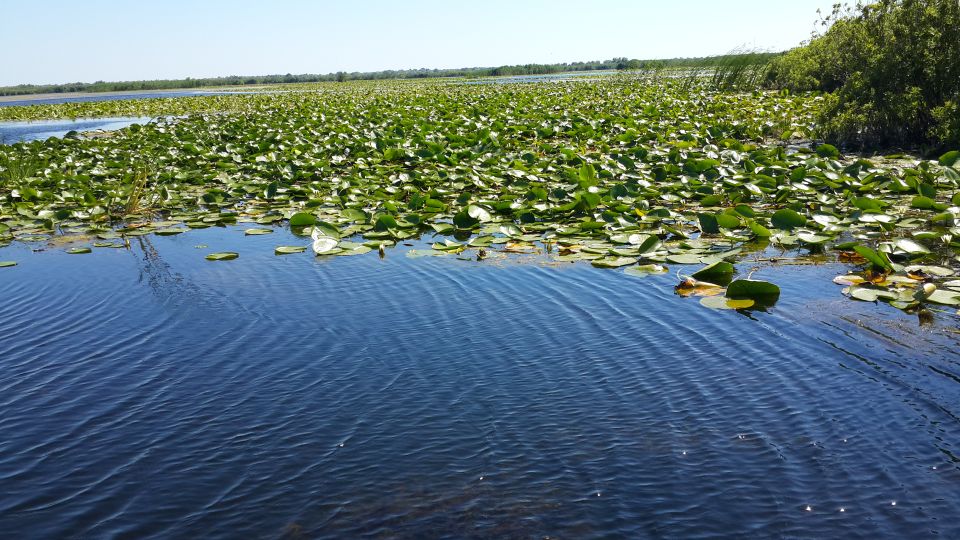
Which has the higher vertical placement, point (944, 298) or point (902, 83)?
point (902, 83)

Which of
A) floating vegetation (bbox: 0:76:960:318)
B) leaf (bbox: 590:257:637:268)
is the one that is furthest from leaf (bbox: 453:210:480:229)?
leaf (bbox: 590:257:637:268)

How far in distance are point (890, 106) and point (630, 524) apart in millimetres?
9940

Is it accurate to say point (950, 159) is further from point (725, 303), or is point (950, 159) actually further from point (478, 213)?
point (478, 213)

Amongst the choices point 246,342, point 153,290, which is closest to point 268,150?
point 153,290

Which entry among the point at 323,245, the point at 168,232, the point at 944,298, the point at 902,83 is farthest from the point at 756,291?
the point at 902,83

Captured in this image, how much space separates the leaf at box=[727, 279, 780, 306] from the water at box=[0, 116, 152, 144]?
54.8 ft

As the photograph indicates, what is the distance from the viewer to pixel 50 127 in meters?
26.4

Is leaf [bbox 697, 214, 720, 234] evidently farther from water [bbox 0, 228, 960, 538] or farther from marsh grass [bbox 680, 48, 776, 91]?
marsh grass [bbox 680, 48, 776, 91]

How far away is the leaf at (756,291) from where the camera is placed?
4.91 m

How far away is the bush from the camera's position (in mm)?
10266

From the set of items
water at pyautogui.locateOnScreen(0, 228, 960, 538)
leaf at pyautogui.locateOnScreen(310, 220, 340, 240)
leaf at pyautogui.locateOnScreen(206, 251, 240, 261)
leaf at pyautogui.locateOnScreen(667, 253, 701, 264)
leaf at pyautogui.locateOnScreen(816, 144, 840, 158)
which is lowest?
water at pyautogui.locateOnScreen(0, 228, 960, 538)

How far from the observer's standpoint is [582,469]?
3.02 meters

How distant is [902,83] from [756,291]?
25.5 feet

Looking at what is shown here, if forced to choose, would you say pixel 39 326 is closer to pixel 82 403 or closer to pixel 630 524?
pixel 82 403
